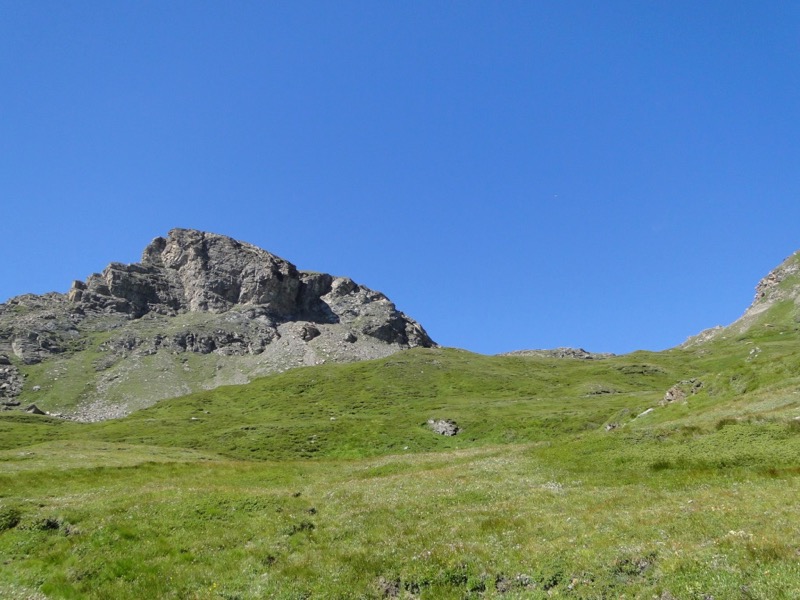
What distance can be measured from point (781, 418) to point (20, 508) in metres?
45.3

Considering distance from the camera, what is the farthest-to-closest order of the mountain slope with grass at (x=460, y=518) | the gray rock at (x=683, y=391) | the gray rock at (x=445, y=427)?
the gray rock at (x=445, y=427) < the gray rock at (x=683, y=391) < the mountain slope with grass at (x=460, y=518)

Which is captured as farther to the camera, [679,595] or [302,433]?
[302,433]

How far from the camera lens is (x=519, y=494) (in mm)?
28141

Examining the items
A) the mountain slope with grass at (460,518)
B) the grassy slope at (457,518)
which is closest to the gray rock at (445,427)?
the mountain slope with grass at (460,518)

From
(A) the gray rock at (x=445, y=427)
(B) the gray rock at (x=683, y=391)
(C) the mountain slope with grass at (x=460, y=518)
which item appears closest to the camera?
(C) the mountain slope with grass at (x=460, y=518)

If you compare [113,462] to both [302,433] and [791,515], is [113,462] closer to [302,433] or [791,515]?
[302,433]

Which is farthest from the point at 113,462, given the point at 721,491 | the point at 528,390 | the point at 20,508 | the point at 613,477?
the point at 528,390

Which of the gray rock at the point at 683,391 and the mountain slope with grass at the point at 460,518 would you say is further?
the gray rock at the point at 683,391

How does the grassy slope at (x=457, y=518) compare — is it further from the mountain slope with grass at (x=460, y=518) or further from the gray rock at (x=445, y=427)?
the gray rock at (x=445, y=427)

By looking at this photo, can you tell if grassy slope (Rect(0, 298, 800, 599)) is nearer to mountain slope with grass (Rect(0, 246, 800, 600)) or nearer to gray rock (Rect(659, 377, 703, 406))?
mountain slope with grass (Rect(0, 246, 800, 600))

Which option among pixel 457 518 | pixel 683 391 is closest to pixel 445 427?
pixel 683 391

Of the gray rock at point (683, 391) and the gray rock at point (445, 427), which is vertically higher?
the gray rock at point (683, 391)

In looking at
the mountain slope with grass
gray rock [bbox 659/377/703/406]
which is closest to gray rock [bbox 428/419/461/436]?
the mountain slope with grass

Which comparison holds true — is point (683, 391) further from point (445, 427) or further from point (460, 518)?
point (445, 427)
